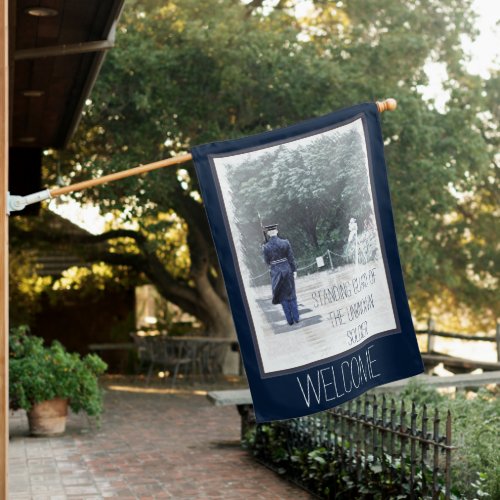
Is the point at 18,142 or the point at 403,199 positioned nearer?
the point at 18,142

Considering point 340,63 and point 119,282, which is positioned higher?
point 340,63

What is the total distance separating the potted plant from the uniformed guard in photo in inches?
256

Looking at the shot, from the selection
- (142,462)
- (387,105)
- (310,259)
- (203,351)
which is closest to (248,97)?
(203,351)

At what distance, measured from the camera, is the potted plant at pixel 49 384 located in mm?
10945

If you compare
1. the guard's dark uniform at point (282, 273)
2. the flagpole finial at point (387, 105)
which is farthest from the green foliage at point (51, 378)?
the flagpole finial at point (387, 105)

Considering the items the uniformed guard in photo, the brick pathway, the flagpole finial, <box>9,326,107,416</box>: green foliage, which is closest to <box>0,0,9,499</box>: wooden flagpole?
the uniformed guard in photo

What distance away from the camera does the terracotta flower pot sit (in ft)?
37.0

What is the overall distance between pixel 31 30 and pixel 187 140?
848 cm

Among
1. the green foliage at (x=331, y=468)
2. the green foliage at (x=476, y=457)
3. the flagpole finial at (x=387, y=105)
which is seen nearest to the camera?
the flagpole finial at (x=387, y=105)

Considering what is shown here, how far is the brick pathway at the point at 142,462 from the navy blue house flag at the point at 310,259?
10.7ft

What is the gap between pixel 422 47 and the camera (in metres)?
15.8

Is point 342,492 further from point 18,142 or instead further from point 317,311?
point 18,142

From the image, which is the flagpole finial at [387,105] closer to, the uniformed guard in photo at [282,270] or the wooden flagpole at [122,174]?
the wooden flagpole at [122,174]

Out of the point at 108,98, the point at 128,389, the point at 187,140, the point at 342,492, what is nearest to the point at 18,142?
the point at 108,98
